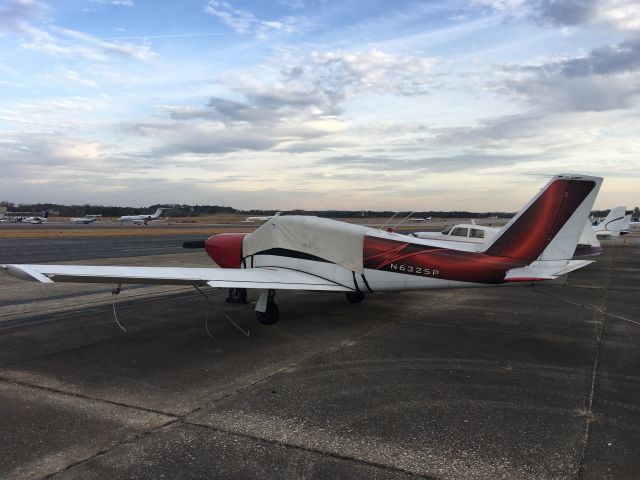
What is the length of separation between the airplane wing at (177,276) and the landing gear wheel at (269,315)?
0.64 m

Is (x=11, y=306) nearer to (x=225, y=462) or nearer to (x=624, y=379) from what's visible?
(x=225, y=462)

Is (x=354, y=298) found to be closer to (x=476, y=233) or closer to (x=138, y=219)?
(x=476, y=233)

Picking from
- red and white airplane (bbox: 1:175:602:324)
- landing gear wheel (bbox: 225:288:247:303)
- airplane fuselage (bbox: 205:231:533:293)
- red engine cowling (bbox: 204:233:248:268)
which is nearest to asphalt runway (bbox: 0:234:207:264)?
red engine cowling (bbox: 204:233:248:268)

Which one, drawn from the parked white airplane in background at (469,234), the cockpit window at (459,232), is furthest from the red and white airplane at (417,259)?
the cockpit window at (459,232)

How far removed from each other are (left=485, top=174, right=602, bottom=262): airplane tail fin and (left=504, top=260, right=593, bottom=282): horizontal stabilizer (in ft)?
0.38

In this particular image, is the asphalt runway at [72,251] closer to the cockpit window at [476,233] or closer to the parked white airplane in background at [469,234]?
the parked white airplane in background at [469,234]

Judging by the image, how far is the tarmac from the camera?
4.15 m

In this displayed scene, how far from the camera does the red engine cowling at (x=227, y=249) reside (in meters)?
11.5

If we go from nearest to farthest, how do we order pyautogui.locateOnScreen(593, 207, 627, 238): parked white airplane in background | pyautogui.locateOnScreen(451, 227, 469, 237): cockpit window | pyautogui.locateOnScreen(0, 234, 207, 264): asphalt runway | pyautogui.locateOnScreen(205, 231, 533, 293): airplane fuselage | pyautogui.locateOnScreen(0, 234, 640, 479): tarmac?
pyautogui.locateOnScreen(0, 234, 640, 479): tarmac
pyautogui.locateOnScreen(205, 231, 533, 293): airplane fuselage
pyautogui.locateOnScreen(451, 227, 469, 237): cockpit window
pyautogui.locateOnScreen(0, 234, 207, 264): asphalt runway
pyautogui.locateOnScreen(593, 207, 627, 238): parked white airplane in background

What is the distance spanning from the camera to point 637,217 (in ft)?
484

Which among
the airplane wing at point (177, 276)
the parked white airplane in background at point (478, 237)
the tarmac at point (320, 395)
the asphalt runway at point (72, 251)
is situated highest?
the parked white airplane in background at point (478, 237)

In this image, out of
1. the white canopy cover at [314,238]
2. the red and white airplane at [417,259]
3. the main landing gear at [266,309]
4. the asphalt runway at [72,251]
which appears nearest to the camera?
the red and white airplane at [417,259]

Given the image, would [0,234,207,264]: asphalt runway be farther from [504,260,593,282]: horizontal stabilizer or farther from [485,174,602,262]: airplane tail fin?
[504,260,593,282]: horizontal stabilizer

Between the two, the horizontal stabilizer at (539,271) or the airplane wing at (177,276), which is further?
the horizontal stabilizer at (539,271)
